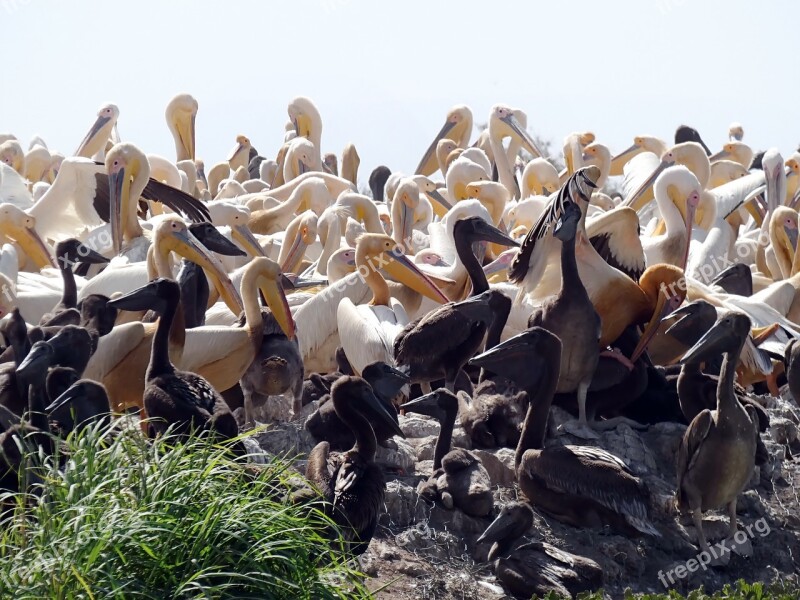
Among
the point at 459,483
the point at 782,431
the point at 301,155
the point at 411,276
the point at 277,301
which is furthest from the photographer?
the point at 301,155

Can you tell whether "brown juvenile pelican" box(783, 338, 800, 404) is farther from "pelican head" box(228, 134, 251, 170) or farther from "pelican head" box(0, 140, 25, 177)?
"pelican head" box(228, 134, 251, 170)

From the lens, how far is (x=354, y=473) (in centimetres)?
623

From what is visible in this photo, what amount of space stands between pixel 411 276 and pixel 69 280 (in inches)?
84.9

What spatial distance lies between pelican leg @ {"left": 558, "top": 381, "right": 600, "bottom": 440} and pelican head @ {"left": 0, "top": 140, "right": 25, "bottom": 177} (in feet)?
34.0

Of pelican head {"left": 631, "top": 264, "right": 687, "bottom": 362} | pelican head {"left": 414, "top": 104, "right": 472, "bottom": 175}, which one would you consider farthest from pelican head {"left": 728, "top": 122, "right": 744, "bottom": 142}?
pelican head {"left": 631, "top": 264, "right": 687, "bottom": 362}

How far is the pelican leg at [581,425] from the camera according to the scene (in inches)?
305

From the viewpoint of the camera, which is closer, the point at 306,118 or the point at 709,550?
the point at 709,550

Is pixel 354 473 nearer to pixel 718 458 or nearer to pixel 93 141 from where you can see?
pixel 718 458

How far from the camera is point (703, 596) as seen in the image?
5871 millimetres

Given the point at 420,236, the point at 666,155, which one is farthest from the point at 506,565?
the point at 666,155

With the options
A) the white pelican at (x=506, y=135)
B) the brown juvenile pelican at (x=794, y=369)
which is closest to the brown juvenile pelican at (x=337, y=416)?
the brown juvenile pelican at (x=794, y=369)

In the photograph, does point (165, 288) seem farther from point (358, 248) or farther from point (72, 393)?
point (358, 248)

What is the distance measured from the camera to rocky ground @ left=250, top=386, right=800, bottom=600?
6.28 m

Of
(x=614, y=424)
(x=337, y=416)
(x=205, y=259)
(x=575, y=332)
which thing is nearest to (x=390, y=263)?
(x=205, y=259)
